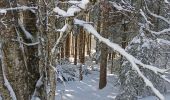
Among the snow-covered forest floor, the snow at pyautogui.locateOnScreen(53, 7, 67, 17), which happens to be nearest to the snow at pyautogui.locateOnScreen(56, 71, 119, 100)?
the snow-covered forest floor

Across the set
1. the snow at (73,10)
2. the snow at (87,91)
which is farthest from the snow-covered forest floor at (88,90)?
the snow at (73,10)

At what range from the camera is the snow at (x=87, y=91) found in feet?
55.7

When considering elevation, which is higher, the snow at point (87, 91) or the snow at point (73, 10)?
the snow at point (73, 10)

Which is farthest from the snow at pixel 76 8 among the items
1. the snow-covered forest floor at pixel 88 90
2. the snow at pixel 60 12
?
the snow-covered forest floor at pixel 88 90

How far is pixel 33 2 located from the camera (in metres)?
3.83

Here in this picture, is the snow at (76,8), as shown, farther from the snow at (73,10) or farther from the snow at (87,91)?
the snow at (87,91)

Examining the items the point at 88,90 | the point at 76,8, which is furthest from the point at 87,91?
the point at 76,8

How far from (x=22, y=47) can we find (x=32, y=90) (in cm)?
53

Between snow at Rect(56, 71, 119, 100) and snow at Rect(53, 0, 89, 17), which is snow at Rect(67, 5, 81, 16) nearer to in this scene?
snow at Rect(53, 0, 89, 17)

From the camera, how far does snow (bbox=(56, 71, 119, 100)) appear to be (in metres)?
17.0

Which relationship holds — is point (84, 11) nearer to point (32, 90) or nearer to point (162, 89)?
point (32, 90)

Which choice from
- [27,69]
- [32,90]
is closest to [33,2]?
[27,69]

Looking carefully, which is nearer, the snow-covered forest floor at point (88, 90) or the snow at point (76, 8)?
the snow at point (76, 8)

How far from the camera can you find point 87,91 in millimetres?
18328
